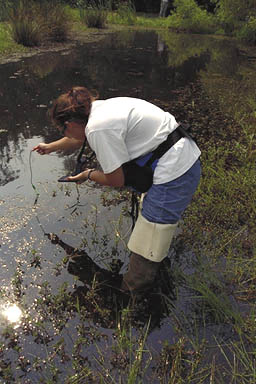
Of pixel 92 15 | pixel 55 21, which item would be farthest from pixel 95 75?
pixel 92 15

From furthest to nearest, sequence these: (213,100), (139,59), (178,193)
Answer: (139,59) < (213,100) < (178,193)

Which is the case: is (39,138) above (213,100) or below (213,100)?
below

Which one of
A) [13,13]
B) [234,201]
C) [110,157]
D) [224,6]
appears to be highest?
[224,6]

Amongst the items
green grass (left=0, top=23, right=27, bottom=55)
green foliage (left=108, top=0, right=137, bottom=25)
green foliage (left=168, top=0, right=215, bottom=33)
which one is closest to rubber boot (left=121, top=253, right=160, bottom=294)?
green grass (left=0, top=23, right=27, bottom=55)

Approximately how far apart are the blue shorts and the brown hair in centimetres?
59

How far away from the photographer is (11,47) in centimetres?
863

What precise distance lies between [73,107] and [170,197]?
765 millimetres

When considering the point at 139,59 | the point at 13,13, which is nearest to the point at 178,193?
the point at 139,59

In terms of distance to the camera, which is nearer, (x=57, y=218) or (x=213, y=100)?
(x=57, y=218)

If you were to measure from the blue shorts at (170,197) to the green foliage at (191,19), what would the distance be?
1713cm

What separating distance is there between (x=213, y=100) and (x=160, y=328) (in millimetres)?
5162

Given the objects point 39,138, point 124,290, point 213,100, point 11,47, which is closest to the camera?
point 124,290

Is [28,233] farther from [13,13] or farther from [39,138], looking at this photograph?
[13,13]

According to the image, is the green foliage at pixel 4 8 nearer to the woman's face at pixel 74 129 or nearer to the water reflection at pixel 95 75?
the water reflection at pixel 95 75
